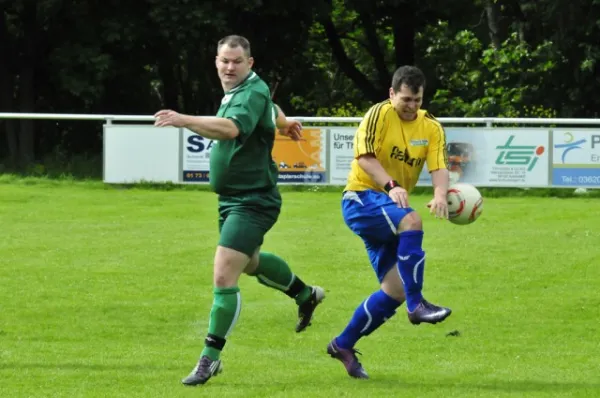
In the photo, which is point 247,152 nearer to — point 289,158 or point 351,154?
point 351,154

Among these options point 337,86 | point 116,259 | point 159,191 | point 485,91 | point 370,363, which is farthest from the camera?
point 337,86

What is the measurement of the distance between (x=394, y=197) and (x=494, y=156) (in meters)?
14.9

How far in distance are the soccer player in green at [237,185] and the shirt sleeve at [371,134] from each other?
0.50m

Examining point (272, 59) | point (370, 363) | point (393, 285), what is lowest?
point (370, 363)

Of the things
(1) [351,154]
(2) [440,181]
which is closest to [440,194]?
(2) [440,181]

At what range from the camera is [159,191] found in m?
22.5

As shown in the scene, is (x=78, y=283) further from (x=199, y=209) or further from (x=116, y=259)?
(x=199, y=209)

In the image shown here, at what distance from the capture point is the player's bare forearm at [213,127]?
727cm

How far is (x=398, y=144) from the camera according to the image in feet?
26.3

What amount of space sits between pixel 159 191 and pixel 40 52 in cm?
1163

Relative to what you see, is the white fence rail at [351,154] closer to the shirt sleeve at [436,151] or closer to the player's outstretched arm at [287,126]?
the player's outstretched arm at [287,126]

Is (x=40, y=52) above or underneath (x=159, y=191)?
above

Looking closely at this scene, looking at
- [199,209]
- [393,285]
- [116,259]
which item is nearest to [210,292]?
→ [116,259]

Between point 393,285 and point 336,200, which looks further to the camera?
point 336,200
